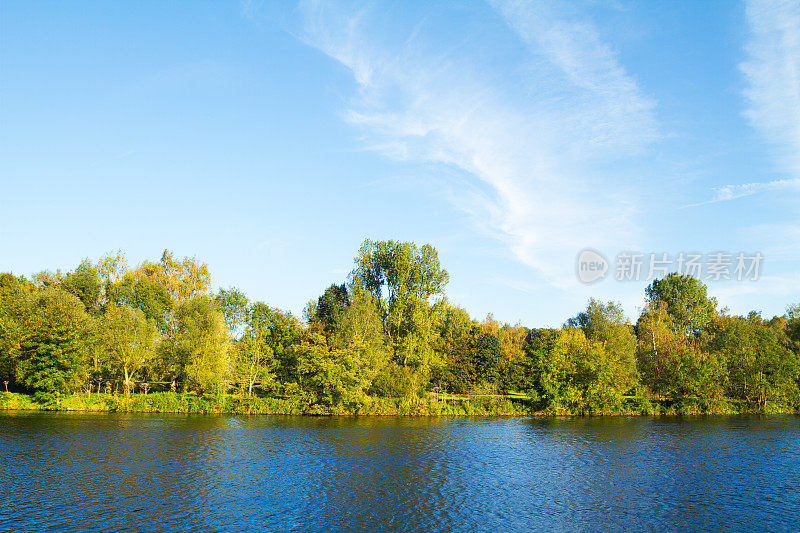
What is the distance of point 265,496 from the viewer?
84.9 feet

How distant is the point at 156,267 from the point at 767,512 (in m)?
91.1

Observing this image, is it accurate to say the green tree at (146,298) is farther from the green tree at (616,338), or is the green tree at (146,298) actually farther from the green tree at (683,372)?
the green tree at (683,372)

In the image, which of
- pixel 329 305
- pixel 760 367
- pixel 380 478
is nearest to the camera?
pixel 380 478

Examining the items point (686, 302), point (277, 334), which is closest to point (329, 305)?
point (277, 334)

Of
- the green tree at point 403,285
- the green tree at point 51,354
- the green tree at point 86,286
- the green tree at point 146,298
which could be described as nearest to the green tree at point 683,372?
the green tree at point 403,285

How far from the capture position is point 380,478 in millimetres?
30219

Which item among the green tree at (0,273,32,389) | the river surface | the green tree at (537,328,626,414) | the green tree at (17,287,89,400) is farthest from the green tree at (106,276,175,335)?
the green tree at (537,328,626,414)

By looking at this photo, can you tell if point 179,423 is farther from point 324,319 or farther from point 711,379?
point 711,379

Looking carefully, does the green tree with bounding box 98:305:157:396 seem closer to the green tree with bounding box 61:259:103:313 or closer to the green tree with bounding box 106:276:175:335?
the green tree with bounding box 106:276:175:335

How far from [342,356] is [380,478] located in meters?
33.3

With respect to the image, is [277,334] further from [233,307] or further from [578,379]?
[578,379]

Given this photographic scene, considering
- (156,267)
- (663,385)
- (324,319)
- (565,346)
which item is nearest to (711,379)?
(663,385)

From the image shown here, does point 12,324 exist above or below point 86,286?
below

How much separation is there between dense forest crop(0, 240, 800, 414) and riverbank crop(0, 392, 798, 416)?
0.56 ft
